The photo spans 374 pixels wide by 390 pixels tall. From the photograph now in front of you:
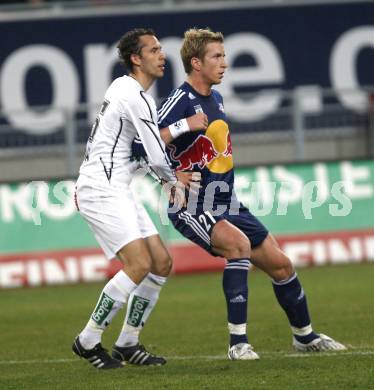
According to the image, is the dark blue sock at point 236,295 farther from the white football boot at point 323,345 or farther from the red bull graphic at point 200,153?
the red bull graphic at point 200,153

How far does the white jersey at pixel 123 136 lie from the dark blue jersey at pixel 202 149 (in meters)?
0.49

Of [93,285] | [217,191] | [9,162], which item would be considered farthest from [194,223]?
[9,162]

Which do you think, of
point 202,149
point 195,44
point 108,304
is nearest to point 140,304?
point 108,304

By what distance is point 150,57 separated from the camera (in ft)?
29.7

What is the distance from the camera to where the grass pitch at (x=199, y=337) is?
8.34m

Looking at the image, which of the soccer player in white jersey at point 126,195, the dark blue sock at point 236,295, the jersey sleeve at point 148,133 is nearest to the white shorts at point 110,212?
the soccer player in white jersey at point 126,195

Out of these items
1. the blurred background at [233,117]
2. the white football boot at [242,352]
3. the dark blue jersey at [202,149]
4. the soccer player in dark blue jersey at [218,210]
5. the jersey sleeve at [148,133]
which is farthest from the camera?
the blurred background at [233,117]

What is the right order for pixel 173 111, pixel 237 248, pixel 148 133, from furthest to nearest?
pixel 173 111, pixel 237 248, pixel 148 133

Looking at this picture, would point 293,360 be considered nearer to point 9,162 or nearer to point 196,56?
point 196,56

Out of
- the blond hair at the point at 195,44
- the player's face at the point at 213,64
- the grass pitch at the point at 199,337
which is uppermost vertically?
the blond hair at the point at 195,44

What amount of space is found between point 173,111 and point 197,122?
13.4 inches

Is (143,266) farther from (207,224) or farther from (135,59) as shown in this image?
(135,59)

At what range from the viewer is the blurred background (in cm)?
1730

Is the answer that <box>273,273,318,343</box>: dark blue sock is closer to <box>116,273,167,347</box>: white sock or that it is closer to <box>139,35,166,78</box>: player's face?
<box>116,273,167,347</box>: white sock
